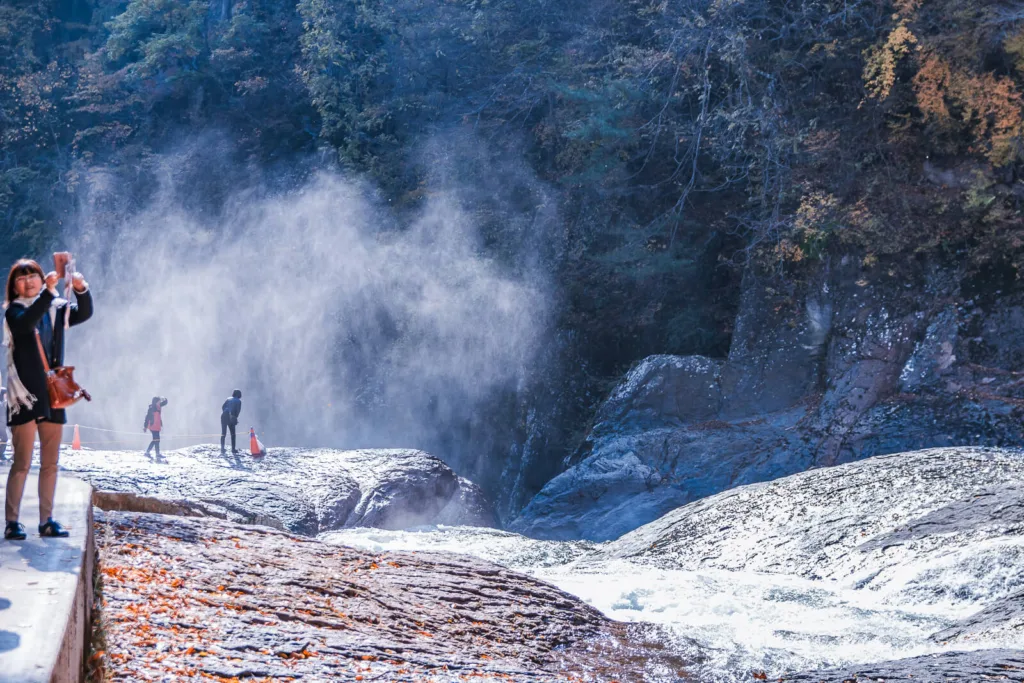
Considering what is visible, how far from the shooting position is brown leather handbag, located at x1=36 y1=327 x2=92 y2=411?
6188 millimetres

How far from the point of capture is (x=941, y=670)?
6469 mm

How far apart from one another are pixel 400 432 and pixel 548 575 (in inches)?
660

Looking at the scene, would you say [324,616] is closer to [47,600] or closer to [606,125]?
[47,600]

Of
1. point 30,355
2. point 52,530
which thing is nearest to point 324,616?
point 52,530

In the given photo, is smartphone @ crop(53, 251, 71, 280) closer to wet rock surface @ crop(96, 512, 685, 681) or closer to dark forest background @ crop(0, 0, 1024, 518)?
wet rock surface @ crop(96, 512, 685, 681)

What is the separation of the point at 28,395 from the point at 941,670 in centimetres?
585

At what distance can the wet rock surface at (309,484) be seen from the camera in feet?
51.5

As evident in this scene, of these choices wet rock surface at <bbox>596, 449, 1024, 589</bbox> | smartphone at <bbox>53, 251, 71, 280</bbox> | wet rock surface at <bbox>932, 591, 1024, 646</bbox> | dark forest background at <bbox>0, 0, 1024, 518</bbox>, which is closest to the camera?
smartphone at <bbox>53, 251, 71, 280</bbox>

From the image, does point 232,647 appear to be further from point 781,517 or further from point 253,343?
point 253,343

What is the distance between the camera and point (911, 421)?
18.3 meters

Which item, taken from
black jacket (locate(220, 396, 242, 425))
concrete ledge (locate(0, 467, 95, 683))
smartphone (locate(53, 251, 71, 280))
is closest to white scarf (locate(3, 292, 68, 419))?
smartphone (locate(53, 251, 71, 280))

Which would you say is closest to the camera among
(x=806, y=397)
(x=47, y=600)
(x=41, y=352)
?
(x=47, y=600)

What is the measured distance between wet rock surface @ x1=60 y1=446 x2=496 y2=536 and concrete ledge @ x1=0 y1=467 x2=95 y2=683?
809cm

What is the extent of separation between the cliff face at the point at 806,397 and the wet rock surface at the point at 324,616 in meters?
8.28
